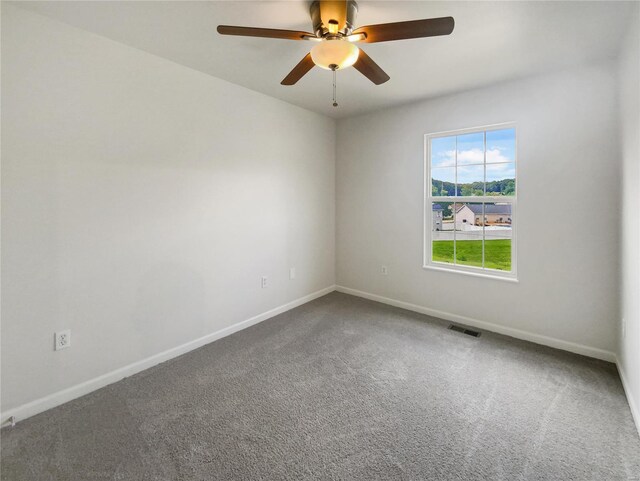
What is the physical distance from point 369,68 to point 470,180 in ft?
6.14

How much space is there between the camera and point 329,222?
421 centimetres

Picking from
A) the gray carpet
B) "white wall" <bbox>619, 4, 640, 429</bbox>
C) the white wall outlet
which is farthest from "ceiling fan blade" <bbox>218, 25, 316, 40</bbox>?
the gray carpet

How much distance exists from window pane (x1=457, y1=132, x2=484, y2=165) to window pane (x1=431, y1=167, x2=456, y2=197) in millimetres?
153

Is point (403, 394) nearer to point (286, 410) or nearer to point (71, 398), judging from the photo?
point (286, 410)

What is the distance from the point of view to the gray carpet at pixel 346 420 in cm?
147

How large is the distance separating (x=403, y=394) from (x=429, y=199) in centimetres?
221

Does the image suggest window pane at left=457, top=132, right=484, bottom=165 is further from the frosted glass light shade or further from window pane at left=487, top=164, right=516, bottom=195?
the frosted glass light shade

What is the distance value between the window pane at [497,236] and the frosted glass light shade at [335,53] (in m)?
2.20

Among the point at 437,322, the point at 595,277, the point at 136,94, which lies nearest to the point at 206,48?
the point at 136,94

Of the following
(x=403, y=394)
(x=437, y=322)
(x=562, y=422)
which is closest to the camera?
(x=562, y=422)

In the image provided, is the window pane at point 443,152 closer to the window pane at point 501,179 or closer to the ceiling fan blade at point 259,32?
the window pane at point 501,179

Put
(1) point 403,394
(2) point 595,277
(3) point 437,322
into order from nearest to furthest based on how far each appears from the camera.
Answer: (1) point 403,394 < (2) point 595,277 < (3) point 437,322

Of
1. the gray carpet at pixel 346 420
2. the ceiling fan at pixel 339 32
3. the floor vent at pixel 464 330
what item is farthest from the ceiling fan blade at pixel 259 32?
the floor vent at pixel 464 330

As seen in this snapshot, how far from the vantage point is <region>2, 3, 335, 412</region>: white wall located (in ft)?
5.89
